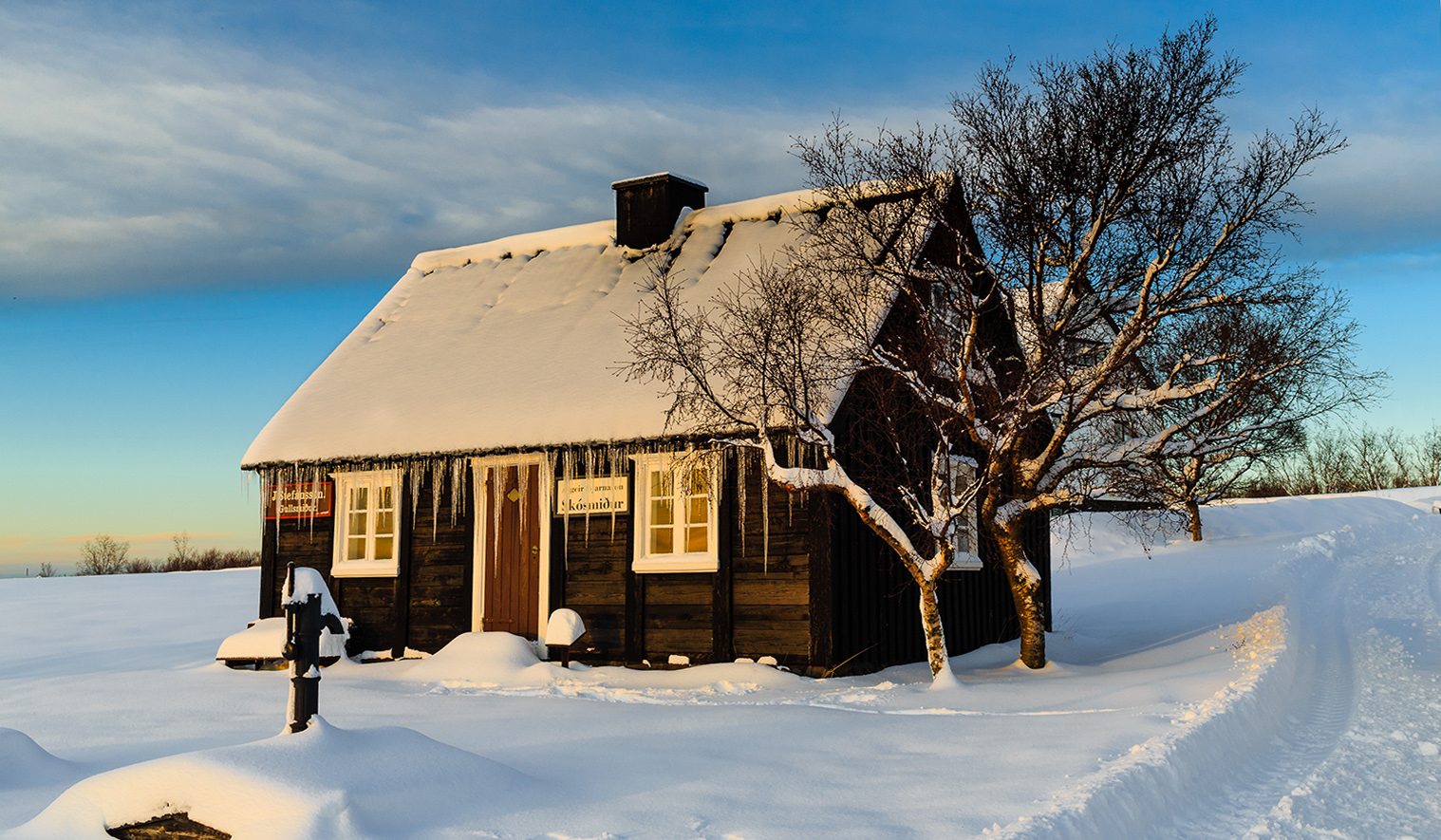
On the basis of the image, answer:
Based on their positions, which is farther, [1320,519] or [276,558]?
[1320,519]

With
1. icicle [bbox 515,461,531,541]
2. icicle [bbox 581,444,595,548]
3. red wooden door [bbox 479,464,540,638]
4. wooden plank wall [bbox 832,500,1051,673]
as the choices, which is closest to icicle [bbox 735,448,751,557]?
wooden plank wall [bbox 832,500,1051,673]

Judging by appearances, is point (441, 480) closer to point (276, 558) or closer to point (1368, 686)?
point (276, 558)

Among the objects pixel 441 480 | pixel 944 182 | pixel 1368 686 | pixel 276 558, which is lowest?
pixel 1368 686

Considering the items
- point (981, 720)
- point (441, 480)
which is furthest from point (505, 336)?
point (981, 720)

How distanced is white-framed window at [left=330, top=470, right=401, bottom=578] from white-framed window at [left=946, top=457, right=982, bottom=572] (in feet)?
23.7

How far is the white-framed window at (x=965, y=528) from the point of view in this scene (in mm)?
13323

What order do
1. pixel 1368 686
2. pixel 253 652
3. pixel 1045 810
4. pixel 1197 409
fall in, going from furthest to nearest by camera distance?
pixel 253 652 < pixel 1197 409 < pixel 1368 686 < pixel 1045 810

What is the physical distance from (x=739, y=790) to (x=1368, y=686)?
26.6 ft

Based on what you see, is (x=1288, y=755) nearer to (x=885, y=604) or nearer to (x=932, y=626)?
(x=932, y=626)

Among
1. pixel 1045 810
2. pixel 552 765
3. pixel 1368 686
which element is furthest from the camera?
pixel 1368 686

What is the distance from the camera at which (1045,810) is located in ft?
16.0

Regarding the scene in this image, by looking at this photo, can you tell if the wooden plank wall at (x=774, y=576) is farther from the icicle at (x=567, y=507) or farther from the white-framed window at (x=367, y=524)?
the white-framed window at (x=367, y=524)

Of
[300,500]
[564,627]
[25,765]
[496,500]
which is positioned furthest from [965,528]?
[25,765]

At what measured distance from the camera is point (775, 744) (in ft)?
22.8
